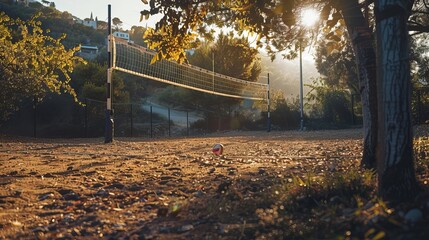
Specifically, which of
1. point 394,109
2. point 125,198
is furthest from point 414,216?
point 125,198

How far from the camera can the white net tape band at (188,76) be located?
18.1m

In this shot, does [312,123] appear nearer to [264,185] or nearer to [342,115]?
[342,115]

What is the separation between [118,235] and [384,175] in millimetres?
2389

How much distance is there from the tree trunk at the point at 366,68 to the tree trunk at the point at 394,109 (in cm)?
241

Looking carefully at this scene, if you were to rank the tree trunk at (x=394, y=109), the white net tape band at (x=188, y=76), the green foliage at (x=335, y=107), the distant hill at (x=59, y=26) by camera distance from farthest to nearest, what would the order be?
the distant hill at (x=59, y=26), the green foliage at (x=335, y=107), the white net tape band at (x=188, y=76), the tree trunk at (x=394, y=109)

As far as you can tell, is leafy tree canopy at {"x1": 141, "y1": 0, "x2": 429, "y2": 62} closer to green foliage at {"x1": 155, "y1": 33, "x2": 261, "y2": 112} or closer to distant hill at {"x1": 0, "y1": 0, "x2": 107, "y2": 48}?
green foliage at {"x1": 155, "y1": 33, "x2": 261, "y2": 112}

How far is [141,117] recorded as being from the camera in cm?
3609

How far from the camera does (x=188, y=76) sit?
2283 cm

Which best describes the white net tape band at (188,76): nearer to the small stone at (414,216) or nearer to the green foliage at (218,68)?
the green foliage at (218,68)

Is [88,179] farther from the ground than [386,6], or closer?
closer

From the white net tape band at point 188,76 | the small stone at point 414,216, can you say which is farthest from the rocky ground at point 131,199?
the white net tape band at point 188,76

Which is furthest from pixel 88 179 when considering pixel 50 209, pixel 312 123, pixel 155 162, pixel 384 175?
pixel 312 123

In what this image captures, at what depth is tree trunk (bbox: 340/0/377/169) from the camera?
6055 mm

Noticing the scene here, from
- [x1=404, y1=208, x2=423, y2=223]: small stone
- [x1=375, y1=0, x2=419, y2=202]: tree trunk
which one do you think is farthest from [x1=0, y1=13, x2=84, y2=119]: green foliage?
[x1=404, y1=208, x2=423, y2=223]: small stone
